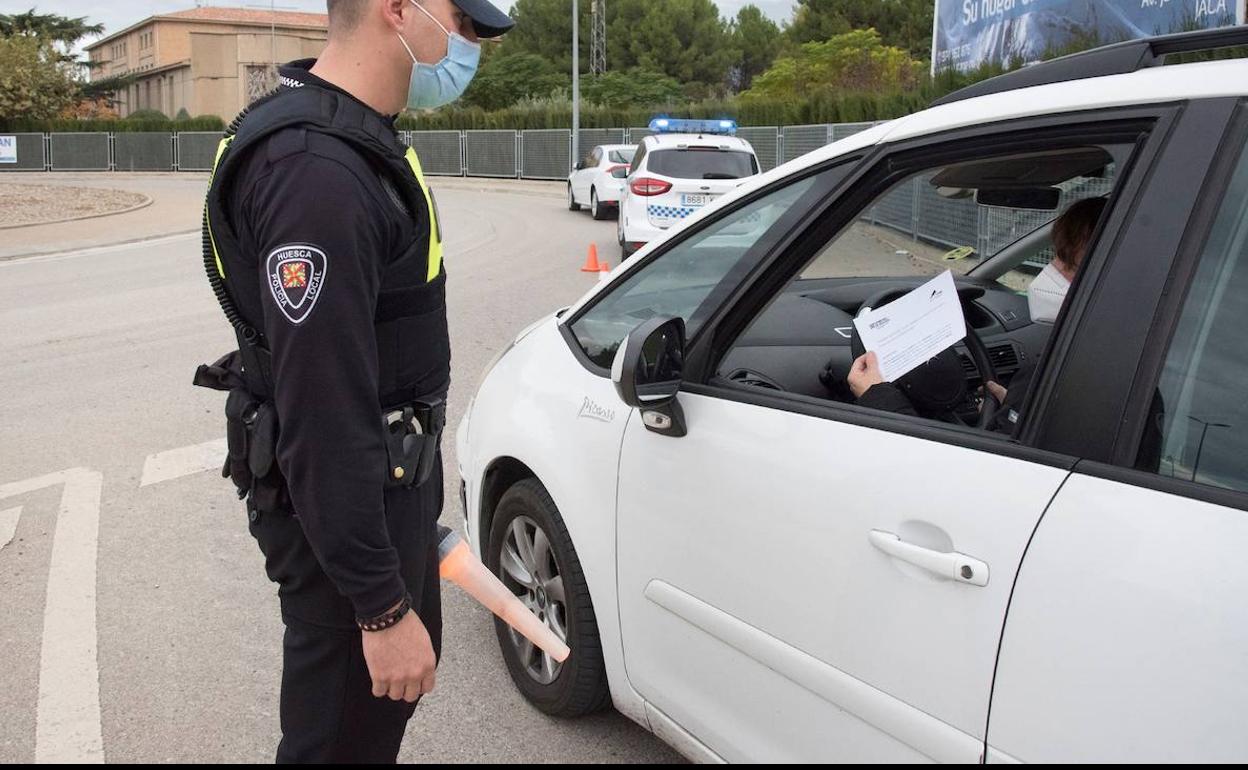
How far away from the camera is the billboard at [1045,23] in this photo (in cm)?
1539

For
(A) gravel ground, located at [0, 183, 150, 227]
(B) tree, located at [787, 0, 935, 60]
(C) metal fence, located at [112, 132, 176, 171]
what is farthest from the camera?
(B) tree, located at [787, 0, 935, 60]

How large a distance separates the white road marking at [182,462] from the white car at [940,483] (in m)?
3.05

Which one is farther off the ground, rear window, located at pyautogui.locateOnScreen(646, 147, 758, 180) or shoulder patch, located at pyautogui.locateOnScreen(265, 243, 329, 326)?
rear window, located at pyautogui.locateOnScreen(646, 147, 758, 180)

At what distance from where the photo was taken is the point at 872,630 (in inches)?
74.3

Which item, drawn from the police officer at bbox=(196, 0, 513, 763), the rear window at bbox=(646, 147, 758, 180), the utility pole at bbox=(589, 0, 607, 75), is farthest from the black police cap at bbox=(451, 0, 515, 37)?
the utility pole at bbox=(589, 0, 607, 75)

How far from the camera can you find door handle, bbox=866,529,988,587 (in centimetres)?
171

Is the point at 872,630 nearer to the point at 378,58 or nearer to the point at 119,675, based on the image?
the point at 378,58

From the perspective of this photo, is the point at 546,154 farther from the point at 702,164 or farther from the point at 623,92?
the point at 702,164

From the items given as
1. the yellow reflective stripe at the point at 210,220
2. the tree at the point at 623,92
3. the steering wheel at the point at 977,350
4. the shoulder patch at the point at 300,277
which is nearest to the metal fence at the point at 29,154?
the tree at the point at 623,92

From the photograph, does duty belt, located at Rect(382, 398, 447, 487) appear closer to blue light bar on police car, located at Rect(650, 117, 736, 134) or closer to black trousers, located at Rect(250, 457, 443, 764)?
black trousers, located at Rect(250, 457, 443, 764)

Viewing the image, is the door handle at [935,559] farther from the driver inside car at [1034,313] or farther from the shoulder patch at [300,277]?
the shoulder patch at [300,277]

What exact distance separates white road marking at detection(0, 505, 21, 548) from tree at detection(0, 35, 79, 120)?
184 feet

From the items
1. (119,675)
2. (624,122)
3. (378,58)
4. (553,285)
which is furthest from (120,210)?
(378,58)

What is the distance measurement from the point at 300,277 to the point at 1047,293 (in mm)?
2160
